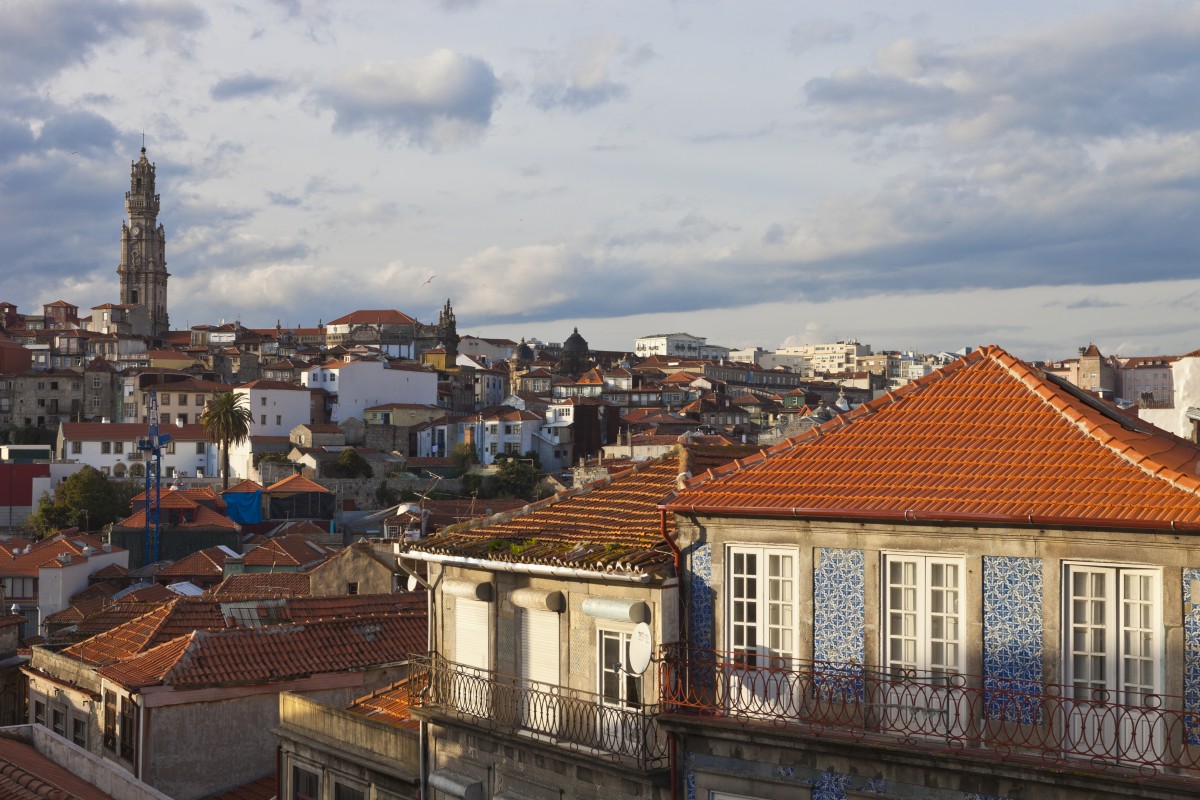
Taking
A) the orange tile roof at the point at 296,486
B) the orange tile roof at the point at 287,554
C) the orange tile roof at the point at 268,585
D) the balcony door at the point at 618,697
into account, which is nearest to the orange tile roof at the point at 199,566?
the orange tile roof at the point at 287,554

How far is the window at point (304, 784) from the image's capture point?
17578 mm

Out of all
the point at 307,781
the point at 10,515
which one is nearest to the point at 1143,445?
the point at 307,781

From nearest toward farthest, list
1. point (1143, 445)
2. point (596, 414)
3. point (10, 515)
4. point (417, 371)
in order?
point (1143, 445), point (10, 515), point (596, 414), point (417, 371)

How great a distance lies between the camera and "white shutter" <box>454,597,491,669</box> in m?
14.0

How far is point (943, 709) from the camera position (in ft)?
34.0

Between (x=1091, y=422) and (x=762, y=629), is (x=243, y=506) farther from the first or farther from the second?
(x=1091, y=422)

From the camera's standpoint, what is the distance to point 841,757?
10578 millimetres

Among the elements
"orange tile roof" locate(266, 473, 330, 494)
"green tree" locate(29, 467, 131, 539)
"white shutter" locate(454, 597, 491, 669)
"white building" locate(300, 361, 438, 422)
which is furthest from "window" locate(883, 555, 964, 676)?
"white building" locate(300, 361, 438, 422)

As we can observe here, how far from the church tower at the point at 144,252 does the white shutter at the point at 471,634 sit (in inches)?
7081

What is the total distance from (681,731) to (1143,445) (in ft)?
14.2

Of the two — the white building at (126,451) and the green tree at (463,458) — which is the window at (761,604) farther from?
the white building at (126,451)

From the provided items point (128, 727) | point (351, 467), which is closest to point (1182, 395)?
point (128, 727)

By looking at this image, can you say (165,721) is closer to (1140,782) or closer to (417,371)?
(1140,782)

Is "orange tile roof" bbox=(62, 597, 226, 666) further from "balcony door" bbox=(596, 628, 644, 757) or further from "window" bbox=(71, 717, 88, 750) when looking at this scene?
"balcony door" bbox=(596, 628, 644, 757)
